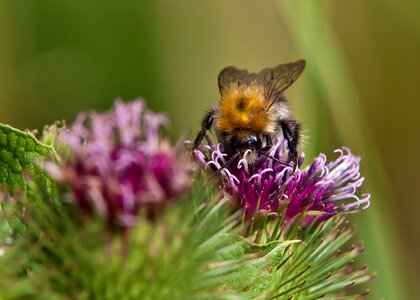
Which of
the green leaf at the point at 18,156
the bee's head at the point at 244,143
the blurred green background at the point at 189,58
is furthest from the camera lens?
the blurred green background at the point at 189,58

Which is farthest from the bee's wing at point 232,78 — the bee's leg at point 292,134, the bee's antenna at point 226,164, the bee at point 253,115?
the bee's antenna at point 226,164

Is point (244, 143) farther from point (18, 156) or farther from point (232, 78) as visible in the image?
point (18, 156)

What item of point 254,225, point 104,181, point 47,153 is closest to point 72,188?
point 104,181

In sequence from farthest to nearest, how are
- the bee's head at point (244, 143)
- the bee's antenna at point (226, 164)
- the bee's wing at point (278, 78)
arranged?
the bee's wing at point (278, 78) → the bee's head at point (244, 143) → the bee's antenna at point (226, 164)

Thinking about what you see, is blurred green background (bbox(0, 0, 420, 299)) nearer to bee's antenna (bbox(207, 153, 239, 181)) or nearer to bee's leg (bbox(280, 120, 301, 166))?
bee's leg (bbox(280, 120, 301, 166))

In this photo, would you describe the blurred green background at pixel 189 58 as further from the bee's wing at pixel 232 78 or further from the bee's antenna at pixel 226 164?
the bee's antenna at pixel 226 164

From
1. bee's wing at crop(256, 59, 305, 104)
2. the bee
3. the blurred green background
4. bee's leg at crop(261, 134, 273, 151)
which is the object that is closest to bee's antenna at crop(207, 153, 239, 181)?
the bee
